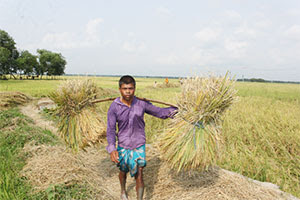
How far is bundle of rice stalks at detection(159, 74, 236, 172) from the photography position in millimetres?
2186

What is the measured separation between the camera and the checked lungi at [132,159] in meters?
2.37

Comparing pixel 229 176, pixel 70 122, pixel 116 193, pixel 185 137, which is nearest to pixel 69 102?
pixel 70 122

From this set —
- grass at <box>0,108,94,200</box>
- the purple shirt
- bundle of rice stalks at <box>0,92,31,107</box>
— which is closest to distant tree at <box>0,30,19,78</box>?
bundle of rice stalks at <box>0,92,31,107</box>

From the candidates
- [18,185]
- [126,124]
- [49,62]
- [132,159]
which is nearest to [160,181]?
[132,159]

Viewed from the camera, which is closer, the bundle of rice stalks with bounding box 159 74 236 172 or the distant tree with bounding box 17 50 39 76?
the bundle of rice stalks with bounding box 159 74 236 172

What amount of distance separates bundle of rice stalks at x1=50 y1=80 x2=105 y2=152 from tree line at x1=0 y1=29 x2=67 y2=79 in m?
30.2

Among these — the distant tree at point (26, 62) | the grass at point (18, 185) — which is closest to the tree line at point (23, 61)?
the distant tree at point (26, 62)

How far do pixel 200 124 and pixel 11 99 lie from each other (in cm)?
1037

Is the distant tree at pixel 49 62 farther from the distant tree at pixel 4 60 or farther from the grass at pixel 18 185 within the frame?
the grass at pixel 18 185

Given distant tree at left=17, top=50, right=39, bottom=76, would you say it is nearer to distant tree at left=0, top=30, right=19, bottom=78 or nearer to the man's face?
distant tree at left=0, top=30, right=19, bottom=78

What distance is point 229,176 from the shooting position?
2.75 m

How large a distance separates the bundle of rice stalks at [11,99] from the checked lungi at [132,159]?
862cm

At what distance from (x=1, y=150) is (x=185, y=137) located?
11.3 ft

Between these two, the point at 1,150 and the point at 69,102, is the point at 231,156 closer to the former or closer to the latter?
the point at 69,102
